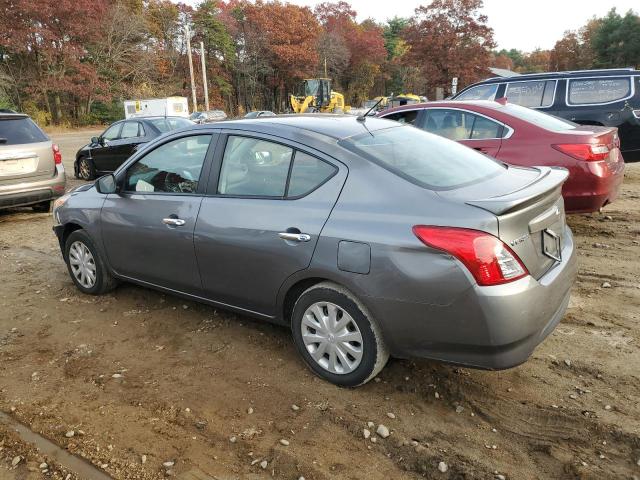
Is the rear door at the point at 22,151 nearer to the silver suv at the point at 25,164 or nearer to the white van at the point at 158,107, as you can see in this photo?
the silver suv at the point at 25,164

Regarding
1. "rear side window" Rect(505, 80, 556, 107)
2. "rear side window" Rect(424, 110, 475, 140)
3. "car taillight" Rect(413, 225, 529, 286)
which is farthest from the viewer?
"rear side window" Rect(505, 80, 556, 107)

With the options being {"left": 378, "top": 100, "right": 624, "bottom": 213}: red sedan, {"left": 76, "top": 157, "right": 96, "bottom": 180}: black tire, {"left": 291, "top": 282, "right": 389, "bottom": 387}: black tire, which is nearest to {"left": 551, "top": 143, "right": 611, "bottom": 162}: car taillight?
{"left": 378, "top": 100, "right": 624, "bottom": 213}: red sedan

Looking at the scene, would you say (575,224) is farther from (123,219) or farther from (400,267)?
(123,219)

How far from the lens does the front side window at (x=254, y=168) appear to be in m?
3.27

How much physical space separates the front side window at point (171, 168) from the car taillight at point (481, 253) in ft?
6.43

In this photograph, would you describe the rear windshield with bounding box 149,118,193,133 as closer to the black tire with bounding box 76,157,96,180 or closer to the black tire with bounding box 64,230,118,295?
the black tire with bounding box 76,157,96,180

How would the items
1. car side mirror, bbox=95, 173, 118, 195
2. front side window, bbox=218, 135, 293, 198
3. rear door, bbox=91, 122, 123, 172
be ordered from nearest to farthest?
front side window, bbox=218, 135, 293, 198, car side mirror, bbox=95, 173, 118, 195, rear door, bbox=91, 122, 123, 172

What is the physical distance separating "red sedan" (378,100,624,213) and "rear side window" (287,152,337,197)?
11.0ft

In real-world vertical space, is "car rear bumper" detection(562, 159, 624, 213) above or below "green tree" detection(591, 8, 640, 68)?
below

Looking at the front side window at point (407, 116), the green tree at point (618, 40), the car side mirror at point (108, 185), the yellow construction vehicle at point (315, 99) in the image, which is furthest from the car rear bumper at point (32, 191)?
the green tree at point (618, 40)

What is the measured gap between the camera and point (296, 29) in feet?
180

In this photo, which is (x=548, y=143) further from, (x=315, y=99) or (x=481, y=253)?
(x=315, y=99)

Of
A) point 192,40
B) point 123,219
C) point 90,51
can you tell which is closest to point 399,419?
point 123,219

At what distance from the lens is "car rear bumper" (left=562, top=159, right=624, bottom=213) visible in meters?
5.31
